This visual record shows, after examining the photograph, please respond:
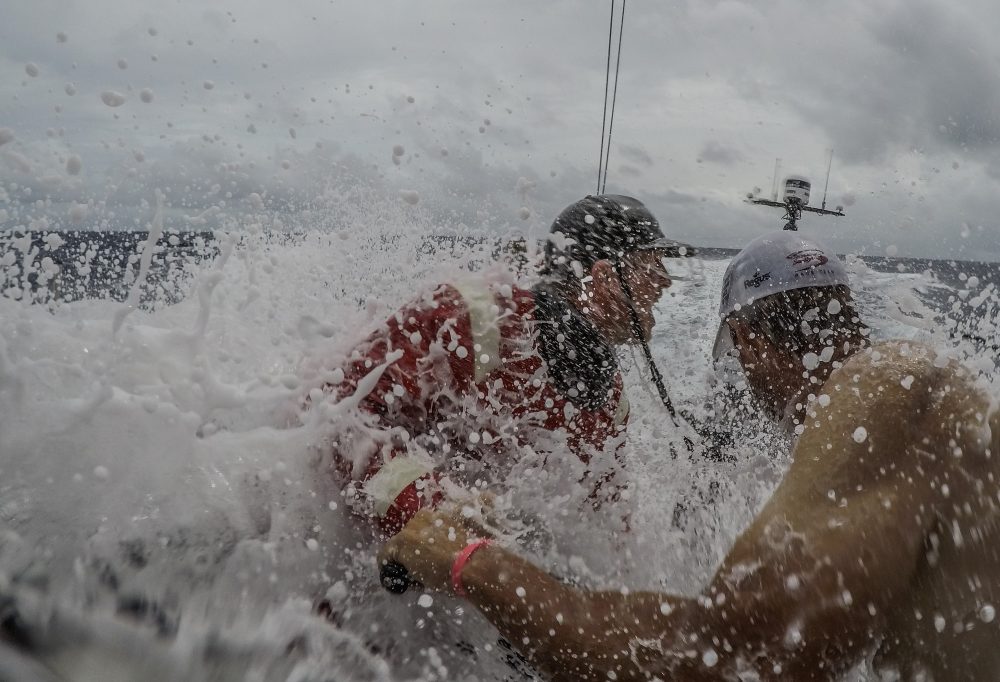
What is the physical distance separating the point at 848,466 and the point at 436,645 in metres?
1.32

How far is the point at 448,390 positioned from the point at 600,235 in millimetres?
889

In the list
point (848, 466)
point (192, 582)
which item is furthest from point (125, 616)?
point (848, 466)

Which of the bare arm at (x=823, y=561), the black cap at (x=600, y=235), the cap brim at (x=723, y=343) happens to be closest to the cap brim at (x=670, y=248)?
the black cap at (x=600, y=235)

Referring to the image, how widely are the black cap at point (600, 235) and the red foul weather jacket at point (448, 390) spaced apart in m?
0.24

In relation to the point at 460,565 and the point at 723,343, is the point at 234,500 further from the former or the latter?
the point at 723,343

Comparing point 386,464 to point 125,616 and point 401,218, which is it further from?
point 401,218

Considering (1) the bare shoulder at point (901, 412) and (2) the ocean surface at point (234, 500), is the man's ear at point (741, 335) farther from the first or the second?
(1) the bare shoulder at point (901, 412)

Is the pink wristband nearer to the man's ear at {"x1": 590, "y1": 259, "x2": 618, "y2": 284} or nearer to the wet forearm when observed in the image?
the wet forearm

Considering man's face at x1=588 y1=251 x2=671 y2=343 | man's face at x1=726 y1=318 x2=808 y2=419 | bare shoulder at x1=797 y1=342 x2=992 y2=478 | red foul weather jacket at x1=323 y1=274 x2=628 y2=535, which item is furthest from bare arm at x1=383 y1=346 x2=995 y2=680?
man's face at x1=588 y1=251 x2=671 y2=343

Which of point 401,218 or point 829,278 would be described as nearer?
point 829,278

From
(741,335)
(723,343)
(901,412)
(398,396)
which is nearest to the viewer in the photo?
(901,412)

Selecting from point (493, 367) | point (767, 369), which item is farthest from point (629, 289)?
point (493, 367)

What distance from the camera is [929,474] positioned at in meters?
1.62

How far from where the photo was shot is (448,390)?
241 centimetres
